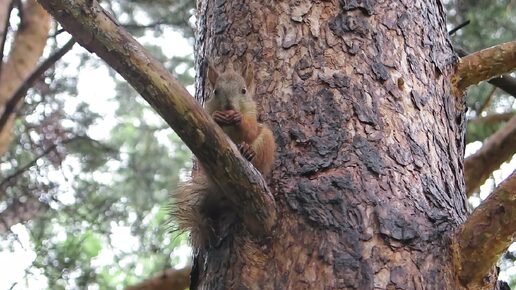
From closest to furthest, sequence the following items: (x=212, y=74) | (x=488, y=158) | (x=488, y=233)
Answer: (x=488, y=233), (x=212, y=74), (x=488, y=158)

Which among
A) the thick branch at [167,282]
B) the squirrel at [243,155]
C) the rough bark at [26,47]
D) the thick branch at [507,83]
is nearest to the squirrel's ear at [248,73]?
the squirrel at [243,155]

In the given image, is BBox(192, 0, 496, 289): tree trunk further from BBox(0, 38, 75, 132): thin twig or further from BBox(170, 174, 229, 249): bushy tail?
BBox(0, 38, 75, 132): thin twig

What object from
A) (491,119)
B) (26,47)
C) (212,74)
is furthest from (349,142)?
(26,47)

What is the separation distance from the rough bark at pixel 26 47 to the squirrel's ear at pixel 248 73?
7.47ft

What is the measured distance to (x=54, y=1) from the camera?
1160 millimetres

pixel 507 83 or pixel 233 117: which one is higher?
pixel 507 83

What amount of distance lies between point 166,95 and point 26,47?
2981mm

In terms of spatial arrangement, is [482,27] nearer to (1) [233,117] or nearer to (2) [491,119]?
(2) [491,119]

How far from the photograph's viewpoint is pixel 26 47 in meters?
3.98

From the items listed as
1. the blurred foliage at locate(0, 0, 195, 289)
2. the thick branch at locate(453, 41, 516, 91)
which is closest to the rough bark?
the blurred foliage at locate(0, 0, 195, 289)

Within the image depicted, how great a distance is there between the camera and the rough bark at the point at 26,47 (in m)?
3.76

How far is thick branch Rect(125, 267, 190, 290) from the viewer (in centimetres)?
291

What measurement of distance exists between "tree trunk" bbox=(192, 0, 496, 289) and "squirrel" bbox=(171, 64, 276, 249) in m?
0.03

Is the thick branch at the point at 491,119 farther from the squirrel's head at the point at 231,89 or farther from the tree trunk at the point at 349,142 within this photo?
the squirrel's head at the point at 231,89
